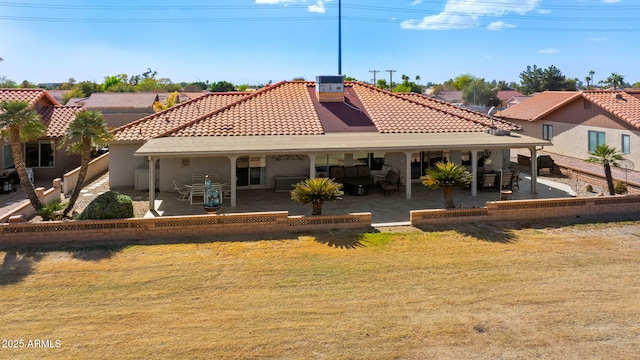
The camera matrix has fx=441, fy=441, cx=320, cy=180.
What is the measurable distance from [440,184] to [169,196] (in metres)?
11.3

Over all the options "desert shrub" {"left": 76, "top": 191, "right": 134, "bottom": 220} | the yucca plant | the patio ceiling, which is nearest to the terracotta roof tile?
the patio ceiling

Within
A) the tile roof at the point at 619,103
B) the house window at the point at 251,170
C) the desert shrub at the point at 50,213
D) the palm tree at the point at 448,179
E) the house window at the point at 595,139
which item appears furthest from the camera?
the house window at the point at 595,139

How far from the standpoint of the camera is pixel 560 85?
10694 centimetres

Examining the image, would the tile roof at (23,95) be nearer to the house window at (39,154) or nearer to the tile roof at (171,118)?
the house window at (39,154)

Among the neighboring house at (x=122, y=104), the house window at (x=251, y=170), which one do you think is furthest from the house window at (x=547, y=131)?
the neighboring house at (x=122, y=104)

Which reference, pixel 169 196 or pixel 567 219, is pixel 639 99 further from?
pixel 169 196

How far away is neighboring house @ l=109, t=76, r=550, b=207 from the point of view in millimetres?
17959

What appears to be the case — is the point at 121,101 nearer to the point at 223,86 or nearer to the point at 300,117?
the point at 300,117

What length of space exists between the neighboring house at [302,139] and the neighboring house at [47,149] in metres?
5.39

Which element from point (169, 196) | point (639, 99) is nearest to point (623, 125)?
point (639, 99)

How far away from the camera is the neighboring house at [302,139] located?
58.9 feet

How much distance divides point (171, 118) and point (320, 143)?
30.1 ft

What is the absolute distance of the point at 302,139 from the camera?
19375 millimetres

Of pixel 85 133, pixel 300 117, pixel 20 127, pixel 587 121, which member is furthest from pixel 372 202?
pixel 587 121
